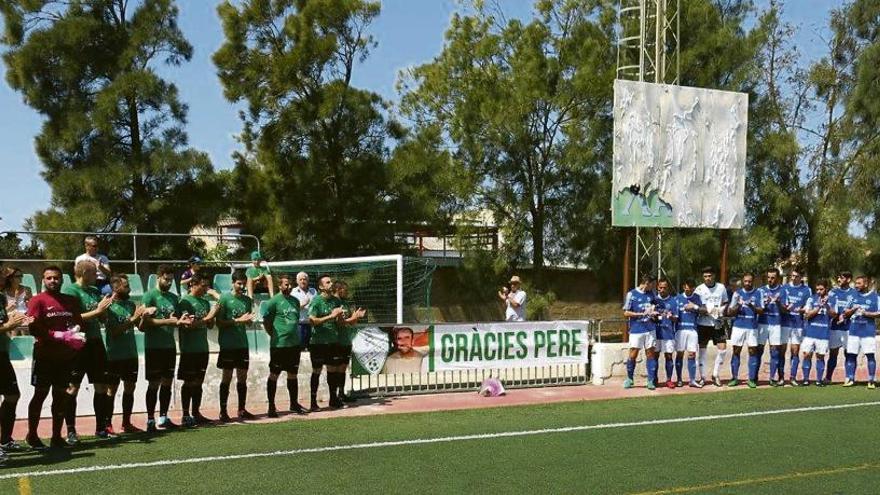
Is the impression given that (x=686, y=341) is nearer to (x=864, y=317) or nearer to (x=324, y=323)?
(x=864, y=317)

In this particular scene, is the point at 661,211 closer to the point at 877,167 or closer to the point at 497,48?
the point at 497,48

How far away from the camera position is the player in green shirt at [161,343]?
10008 millimetres

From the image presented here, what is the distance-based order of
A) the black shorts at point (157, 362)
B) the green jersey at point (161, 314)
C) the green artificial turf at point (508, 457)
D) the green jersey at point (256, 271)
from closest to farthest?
the green artificial turf at point (508, 457)
the green jersey at point (161, 314)
the black shorts at point (157, 362)
the green jersey at point (256, 271)

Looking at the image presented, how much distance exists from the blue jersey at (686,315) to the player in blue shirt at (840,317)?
2.32 meters

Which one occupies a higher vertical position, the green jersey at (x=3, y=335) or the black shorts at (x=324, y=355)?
the green jersey at (x=3, y=335)

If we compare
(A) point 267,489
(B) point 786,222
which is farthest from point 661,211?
(B) point 786,222

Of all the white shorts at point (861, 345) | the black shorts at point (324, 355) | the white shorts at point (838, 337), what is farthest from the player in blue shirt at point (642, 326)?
the black shorts at point (324, 355)

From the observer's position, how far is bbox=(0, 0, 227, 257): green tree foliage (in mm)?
24359

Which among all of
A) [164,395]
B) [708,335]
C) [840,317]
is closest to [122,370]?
[164,395]

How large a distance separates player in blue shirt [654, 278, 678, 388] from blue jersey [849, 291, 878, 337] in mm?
2929

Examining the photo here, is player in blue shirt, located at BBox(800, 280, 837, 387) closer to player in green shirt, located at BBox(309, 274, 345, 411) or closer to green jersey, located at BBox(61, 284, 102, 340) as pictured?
player in green shirt, located at BBox(309, 274, 345, 411)

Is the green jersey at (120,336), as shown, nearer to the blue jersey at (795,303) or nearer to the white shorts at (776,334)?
the white shorts at (776,334)

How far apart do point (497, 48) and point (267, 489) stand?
21.7 meters

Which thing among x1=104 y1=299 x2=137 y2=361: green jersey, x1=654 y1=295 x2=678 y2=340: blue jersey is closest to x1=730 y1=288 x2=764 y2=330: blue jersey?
x1=654 y1=295 x2=678 y2=340: blue jersey
